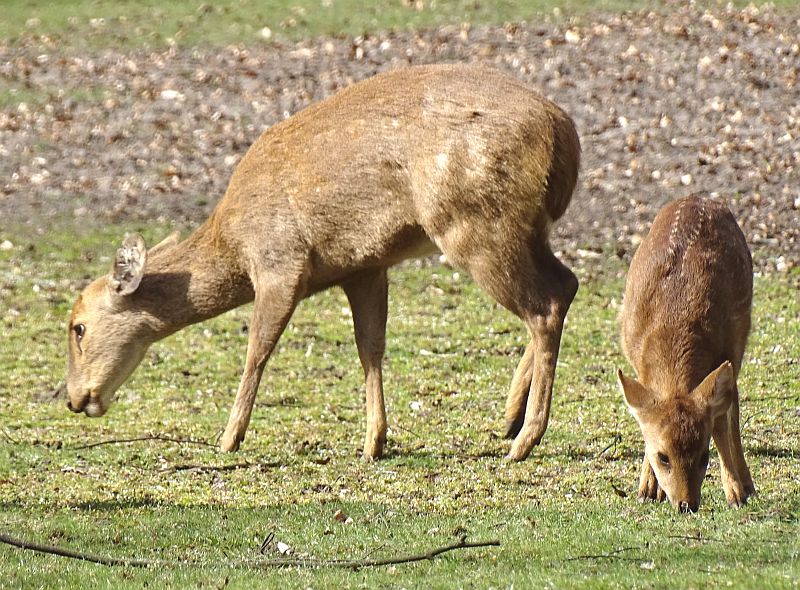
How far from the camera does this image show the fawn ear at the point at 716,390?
22.7 ft

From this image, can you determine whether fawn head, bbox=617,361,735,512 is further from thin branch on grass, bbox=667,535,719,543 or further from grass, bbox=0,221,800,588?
thin branch on grass, bbox=667,535,719,543

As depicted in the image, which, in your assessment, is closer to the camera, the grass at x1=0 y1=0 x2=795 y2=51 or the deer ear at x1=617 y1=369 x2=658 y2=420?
the deer ear at x1=617 y1=369 x2=658 y2=420

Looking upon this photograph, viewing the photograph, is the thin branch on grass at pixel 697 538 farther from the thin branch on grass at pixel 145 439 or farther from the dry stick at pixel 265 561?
the thin branch on grass at pixel 145 439

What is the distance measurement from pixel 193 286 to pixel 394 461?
200cm

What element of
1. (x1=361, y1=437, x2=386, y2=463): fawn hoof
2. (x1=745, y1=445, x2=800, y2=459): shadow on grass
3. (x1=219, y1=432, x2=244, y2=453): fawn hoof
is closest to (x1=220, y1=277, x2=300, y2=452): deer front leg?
(x1=219, y1=432, x2=244, y2=453): fawn hoof

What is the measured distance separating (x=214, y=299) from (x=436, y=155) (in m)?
→ 2.14

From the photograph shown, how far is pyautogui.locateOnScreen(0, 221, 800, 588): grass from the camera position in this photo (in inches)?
249

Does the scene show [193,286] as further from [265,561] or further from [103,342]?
[265,561]

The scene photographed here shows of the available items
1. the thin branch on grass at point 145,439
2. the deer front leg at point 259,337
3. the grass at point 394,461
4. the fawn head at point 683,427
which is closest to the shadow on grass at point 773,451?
the grass at point 394,461

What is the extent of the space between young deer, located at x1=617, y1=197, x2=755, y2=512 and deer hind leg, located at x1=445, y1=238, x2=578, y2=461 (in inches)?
34.1

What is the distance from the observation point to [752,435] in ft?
30.6

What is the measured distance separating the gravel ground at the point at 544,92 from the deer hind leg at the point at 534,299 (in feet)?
21.5

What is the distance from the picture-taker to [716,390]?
6941mm

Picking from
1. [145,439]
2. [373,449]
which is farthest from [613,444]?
[145,439]
